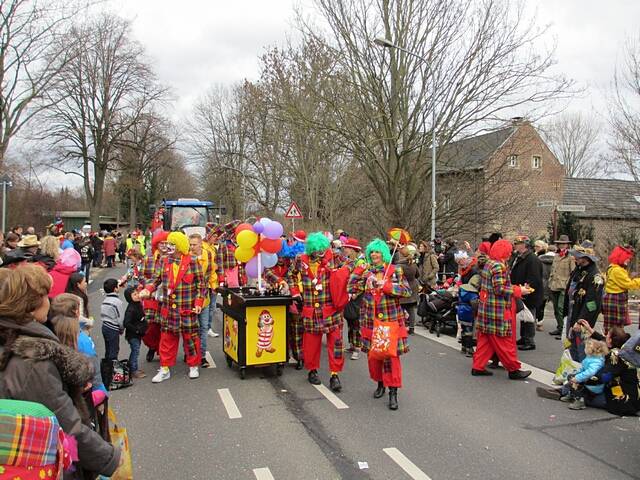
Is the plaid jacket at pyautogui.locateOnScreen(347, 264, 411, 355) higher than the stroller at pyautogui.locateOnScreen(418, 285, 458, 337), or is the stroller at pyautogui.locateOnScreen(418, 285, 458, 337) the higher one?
the plaid jacket at pyautogui.locateOnScreen(347, 264, 411, 355)

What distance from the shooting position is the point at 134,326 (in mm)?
6617

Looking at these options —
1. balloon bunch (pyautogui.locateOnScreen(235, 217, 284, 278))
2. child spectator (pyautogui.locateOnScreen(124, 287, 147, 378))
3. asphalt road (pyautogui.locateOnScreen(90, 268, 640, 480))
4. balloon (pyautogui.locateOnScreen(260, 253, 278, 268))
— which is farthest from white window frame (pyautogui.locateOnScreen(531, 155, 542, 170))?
child spectator (pyautogui.locateOnScreen(124, 287, 147, 378))

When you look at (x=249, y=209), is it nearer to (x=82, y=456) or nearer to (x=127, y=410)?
(x=127, y=410)

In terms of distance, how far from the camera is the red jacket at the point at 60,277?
604 centimetres

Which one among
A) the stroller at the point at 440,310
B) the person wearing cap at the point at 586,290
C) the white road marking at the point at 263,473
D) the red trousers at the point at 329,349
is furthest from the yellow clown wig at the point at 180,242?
the person wearing cap at the point at 586,290

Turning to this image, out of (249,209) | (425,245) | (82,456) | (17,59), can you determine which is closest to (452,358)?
(425,245)

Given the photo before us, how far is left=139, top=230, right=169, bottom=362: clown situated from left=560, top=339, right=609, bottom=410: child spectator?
5098 mm

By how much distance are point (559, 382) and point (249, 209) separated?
31.9 meters

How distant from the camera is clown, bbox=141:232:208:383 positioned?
6.39 meters

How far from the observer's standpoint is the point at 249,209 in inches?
1454

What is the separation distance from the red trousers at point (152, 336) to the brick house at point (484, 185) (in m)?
11.8

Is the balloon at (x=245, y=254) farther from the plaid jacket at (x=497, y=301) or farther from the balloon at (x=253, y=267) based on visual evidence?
the plaid jacket at (x=497, y=301)

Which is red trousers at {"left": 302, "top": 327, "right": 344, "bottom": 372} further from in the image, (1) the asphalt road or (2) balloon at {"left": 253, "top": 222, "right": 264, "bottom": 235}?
(2) balloon at {"left": 253, "top": 222, "right": 264, "bottom": 235}

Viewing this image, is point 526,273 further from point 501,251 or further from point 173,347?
point 173,347
